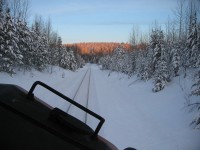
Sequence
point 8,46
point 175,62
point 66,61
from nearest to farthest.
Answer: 1. point 175,62
2. point 8,46
3. point 66,61

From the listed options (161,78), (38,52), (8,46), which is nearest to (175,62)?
(161,78)

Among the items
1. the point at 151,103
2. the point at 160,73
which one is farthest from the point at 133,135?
the point at 160,73

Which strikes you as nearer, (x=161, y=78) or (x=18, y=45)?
(x=161, y=78)

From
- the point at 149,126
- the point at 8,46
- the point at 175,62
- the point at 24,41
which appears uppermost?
the point at 24,41

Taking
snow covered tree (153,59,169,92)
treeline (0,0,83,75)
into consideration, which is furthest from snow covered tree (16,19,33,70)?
snow covered tree (153,59,169,92)

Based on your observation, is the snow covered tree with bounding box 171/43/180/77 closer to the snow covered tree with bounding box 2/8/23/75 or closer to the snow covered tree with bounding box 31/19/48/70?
the snow covered tree with bounding box 2/8/23/75

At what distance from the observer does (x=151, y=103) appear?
18.3 m

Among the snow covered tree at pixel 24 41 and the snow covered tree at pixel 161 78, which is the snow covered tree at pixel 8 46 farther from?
the snow covered tree at pixel 161 78

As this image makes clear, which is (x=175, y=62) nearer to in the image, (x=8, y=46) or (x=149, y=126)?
(x=149, y=126)

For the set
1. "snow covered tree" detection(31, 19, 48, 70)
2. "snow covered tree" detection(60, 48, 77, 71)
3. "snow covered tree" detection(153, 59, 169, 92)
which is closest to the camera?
"snow covered tree" detection(153, 59, 169, 92)

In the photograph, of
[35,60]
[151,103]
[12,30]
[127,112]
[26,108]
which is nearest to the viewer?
[26,108]

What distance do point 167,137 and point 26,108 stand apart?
950 centimetres

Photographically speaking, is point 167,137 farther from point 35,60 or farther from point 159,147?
point 35,60

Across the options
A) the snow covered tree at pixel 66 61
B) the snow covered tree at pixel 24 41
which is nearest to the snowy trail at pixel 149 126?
the snow covered tree at pixel 24 41
